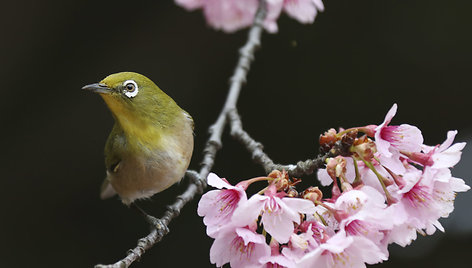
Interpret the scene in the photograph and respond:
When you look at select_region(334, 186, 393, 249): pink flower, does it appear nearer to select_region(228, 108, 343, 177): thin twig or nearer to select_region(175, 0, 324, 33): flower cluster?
select_region(228, 108, 343, 177): thin twig

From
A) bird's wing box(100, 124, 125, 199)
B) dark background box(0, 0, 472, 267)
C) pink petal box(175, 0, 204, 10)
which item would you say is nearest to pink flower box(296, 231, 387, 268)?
bird's wing box(100, 124, 125, 199)

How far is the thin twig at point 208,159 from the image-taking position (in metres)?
1.80

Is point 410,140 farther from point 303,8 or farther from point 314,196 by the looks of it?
point 303,8

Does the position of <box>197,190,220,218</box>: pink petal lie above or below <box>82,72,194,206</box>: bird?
below

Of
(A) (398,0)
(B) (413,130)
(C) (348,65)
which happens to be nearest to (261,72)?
(C) (348,65)

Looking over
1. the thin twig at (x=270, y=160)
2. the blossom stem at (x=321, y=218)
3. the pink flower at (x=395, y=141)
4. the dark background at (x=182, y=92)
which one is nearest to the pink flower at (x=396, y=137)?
the pink flower at (x=395, y=141)

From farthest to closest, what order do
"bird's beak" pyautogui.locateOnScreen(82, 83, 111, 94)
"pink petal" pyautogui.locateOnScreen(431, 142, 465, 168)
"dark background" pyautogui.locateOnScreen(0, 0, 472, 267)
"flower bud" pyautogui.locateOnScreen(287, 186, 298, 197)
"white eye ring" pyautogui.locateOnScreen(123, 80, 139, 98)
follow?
1. "dark background" pyautogui.locateOnScreen(0, 0, 472, 267)
2. "white eye ring" pyautogui.locateOnScreen(123, 80, 139, 98)
3. "bird's beak" pyautogui.locateOnScreen(82, 83, 111, 94)
4. "flower bud" pyautogui.locateOnScreen(287, 186, 298, 197)
5. "pink petal" pyautogui.locateOnScreen(431, 142, 465, 168)

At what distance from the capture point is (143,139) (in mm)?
2271

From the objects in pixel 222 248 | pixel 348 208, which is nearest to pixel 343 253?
pixel 348 208

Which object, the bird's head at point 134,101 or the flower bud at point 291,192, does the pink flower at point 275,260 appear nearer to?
the flower bud at point 291,192

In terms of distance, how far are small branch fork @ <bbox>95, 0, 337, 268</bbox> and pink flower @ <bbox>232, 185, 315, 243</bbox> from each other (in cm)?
26

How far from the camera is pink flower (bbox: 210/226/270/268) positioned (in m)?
1.47

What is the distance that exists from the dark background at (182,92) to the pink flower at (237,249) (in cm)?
253

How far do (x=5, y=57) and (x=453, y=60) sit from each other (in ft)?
11.2
